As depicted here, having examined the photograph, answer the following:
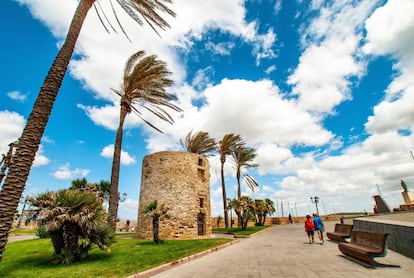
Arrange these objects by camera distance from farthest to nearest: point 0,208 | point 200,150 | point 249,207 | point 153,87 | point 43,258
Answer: point 200,150
point 249,207
point 153,87
point 43,258
point 0,208

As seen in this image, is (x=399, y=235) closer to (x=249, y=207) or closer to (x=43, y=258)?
(x=43, y=258)

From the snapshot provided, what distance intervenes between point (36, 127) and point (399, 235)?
11620mm

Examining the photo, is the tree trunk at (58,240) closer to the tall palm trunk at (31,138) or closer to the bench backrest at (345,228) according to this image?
the tall palm trunk at (31,138)

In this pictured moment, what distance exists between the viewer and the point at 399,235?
686 centimetres

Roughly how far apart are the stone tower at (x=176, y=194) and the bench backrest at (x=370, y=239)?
13.2 m

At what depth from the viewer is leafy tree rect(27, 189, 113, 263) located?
7.10m

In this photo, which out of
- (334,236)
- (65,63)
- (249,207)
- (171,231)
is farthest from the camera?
(249,207)

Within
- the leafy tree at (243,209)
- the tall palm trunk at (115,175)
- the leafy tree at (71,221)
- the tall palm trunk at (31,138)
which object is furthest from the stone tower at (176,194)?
the tall palm trunk at (31,138)

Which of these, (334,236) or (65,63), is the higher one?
(65,63)

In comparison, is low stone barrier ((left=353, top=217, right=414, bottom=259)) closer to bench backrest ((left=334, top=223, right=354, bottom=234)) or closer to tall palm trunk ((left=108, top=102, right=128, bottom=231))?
bench backrest ((left=334, top=223, right=354, bottom=234))

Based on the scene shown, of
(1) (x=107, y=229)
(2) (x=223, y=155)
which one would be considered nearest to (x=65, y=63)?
(1) (x=107, y=229)

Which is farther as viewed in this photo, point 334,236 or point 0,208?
point 334,236

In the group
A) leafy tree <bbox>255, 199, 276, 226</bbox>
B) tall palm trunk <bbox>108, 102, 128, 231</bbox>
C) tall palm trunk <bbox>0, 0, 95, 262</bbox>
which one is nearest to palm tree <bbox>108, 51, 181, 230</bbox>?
tall palm trunk <bbox>108, 102, 128, 231</bbox>

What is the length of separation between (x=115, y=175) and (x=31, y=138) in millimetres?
8324
